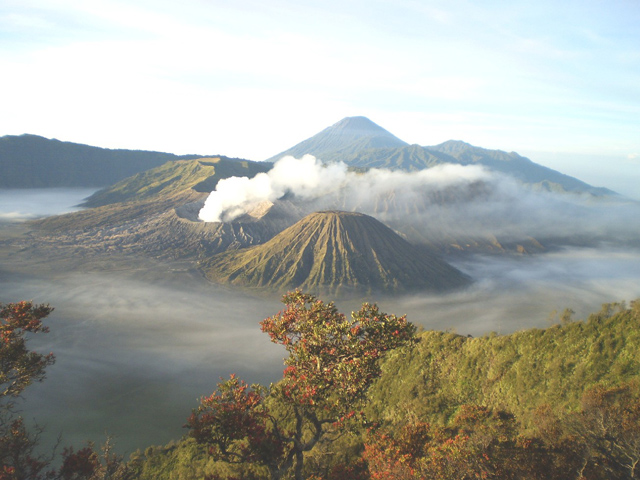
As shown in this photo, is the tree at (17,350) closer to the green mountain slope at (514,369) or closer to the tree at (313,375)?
the tree at (313,375)

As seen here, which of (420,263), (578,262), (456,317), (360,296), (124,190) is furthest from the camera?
(124,190)

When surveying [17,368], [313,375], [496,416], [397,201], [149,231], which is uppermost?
[397,201]

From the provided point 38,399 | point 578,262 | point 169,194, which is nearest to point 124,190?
point 169,194

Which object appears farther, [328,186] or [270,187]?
[328,186]

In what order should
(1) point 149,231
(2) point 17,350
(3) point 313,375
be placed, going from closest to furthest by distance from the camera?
(3) point 313,375, (2) point 17,350, (1) point 149,231

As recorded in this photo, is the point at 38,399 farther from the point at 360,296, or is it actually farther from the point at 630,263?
the point at 630,263

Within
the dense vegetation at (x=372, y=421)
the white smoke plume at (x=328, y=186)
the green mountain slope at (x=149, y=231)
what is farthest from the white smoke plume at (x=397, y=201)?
the dense vegetation at (x=372, y=421)

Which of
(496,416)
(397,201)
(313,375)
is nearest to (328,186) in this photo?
(397,201)

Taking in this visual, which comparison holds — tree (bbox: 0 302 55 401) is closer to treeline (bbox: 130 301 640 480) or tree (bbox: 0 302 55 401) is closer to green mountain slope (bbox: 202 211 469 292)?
treeline (bbox: 130 301 640 480)

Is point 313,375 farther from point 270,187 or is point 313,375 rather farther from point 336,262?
point 270,187
